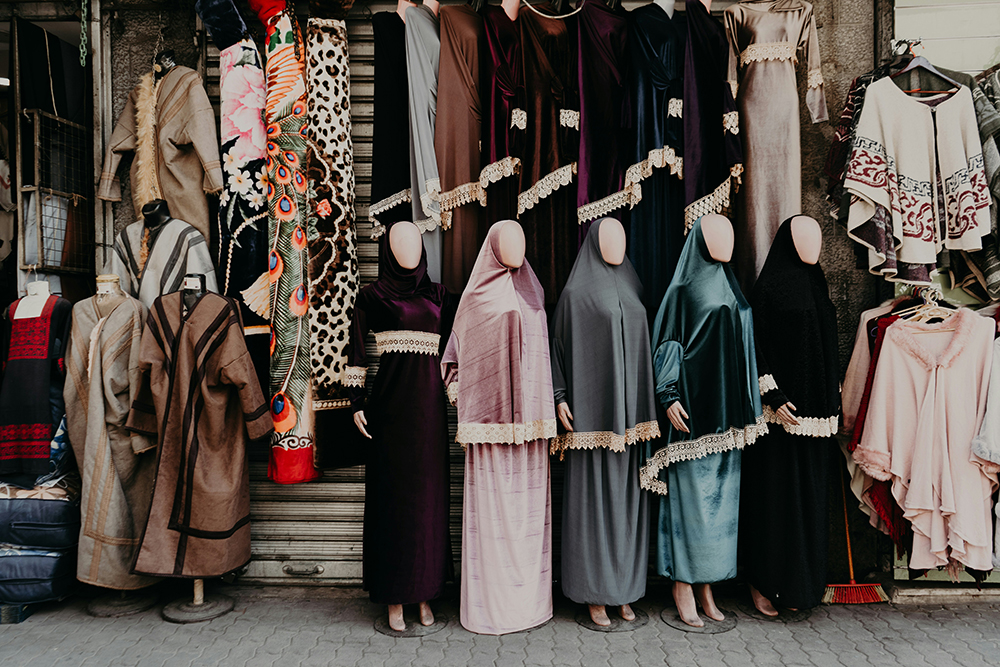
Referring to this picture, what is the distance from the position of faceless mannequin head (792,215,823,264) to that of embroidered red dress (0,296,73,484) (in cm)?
412

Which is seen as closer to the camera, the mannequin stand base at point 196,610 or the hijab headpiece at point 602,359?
the hijab headpiece at point 602,359

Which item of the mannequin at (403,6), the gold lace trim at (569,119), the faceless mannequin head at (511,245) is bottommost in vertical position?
the faceless mannequin head at (511,245)

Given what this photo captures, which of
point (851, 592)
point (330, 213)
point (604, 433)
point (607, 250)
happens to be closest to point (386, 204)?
point (330, 213)

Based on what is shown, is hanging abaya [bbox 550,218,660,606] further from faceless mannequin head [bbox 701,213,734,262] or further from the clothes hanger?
the clothes hanger

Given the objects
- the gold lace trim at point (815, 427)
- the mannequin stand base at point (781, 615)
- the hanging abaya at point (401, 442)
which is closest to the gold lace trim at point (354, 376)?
the hanging abaya at point (401, 442)

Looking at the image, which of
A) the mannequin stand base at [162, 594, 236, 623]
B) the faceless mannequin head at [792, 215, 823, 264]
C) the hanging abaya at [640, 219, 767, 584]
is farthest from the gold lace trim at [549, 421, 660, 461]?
the mannequin stand base at [162, 594, 236, 623]

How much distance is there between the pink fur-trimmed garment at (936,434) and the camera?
325cm

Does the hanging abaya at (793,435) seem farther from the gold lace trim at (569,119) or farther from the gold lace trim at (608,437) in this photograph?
the gold lace trim at (569,119)

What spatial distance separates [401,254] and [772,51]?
2.40 metres

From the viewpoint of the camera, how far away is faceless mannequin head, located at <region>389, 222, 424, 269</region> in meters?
3.26

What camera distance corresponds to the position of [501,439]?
3174mm

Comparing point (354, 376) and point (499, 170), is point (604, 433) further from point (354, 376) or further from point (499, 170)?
point (499, 170)

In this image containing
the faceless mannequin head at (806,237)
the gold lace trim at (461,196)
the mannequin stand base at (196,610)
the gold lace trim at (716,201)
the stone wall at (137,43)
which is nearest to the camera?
the faceless mannequin head at (806,237)

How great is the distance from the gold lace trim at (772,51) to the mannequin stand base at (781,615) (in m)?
3.08
